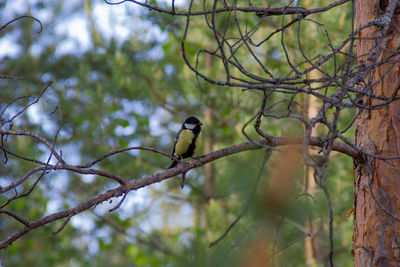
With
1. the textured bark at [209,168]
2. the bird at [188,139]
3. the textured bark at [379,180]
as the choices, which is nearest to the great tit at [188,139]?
the bird at [188,139]

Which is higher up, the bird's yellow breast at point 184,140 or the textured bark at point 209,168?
the textured bark at point 209,168

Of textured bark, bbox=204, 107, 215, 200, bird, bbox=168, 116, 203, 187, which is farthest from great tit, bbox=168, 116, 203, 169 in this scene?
textured bark, bbox=204, 107, 215, 200

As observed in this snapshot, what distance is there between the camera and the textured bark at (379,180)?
2.33 metres

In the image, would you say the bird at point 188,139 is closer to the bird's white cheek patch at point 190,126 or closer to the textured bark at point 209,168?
the bird's white cheek patch at point 190,126

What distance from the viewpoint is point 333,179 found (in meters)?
5.58

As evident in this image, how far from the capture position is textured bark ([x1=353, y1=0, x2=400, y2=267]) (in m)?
2.33

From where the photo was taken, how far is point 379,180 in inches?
95.4

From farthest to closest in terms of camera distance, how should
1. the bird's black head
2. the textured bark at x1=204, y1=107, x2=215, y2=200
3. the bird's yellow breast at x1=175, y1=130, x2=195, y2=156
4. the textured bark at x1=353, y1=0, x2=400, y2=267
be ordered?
the textured bark at x1=204, y1=107, x2=215, y2=200
the bird's black head
the bird's yellow breast at x1=175, y1=130, x2=195, y2=156
the textured bark at x1=353, y1=0, x2=400, y2=267

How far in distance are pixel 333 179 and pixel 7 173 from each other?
531 cm

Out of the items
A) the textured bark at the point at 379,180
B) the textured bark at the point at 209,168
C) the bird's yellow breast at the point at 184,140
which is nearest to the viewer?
the textured bark at the point at 379,180

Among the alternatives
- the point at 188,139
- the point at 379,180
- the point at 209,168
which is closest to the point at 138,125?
the point at 209,168

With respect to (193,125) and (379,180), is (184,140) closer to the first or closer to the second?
(193,125)

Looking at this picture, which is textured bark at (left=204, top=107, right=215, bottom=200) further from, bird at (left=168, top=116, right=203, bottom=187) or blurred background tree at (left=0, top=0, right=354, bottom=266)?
bird at (left=168, top=116, right=203, bottom=187)

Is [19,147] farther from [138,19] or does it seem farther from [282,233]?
[282,233]
